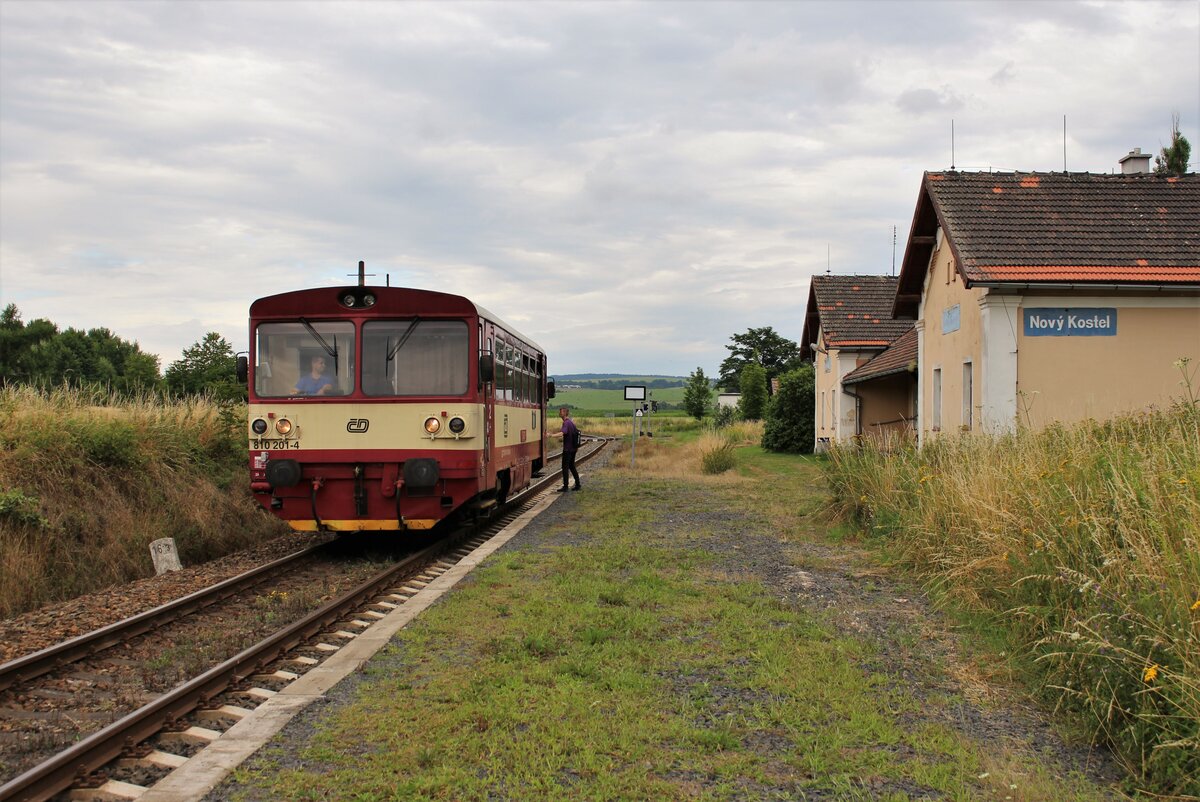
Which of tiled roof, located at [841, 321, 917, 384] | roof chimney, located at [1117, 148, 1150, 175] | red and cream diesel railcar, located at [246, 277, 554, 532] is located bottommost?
red and cream diesel railcar, located at [246, 277, 554, 532]

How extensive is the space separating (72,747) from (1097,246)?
648 inches

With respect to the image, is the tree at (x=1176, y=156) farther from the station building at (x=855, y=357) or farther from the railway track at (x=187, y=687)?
the railway track at (x=187, y=687)

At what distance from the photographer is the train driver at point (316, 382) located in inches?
427

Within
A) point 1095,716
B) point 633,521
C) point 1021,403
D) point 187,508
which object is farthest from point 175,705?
point 1021,403

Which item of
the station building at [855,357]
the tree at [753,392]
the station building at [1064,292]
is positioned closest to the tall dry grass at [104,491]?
the station building at [1064,292]

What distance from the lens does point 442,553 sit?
12.0 m

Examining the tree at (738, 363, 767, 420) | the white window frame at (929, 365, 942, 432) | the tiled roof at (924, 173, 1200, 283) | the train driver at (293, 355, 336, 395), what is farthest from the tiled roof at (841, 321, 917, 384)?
the tree at (738, 363, 767, 420)

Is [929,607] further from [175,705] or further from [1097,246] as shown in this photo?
[1097,246]

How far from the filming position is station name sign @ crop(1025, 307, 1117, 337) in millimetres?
15812

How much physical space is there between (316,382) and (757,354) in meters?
84.2

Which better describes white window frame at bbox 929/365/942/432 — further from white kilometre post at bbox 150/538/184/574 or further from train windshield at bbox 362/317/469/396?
white kilometre post at bbox 150/538/184/574

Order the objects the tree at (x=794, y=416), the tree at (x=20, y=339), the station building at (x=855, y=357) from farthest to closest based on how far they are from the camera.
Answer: the tree at (x=20, y=339) → the tree at (x=794, y=416) → the station building at (x=855, y=357)

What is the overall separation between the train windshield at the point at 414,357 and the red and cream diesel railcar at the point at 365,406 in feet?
0.04

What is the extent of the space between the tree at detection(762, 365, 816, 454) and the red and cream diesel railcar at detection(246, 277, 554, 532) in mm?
26076
